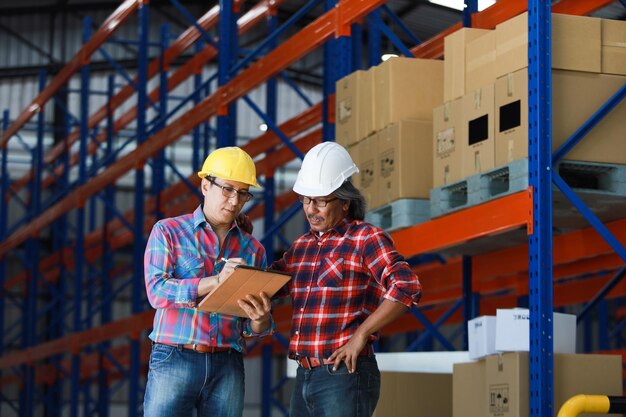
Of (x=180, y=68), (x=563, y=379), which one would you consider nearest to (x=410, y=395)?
(x=563, y=379)

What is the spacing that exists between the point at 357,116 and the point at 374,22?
2.39m

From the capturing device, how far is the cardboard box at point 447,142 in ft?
23.7

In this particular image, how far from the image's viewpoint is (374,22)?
10.7 meters

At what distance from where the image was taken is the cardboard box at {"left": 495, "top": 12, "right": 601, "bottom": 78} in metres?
6.49

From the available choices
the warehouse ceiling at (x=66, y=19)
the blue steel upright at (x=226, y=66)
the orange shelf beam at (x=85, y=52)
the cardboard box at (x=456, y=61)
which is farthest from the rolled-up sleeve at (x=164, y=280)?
the warehouse ceiling at (x=66, y=19)

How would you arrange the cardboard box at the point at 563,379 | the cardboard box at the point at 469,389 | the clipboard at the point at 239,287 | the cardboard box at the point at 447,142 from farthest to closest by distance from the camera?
the cardboard box at the point at 447,142, the cardboard box at the point at 469,389, the cardboard box at the point at 563,379, the clipboard at the point at 239,287

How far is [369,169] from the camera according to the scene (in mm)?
8281

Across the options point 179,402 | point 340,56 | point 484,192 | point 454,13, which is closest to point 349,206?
point 179,402

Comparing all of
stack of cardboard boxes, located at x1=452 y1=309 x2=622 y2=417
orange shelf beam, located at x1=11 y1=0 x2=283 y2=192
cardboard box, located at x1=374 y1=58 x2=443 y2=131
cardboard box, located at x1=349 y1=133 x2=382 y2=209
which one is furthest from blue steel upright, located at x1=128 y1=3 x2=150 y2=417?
stack of cardboard boxes, located at x1=452 y1=309 x2=622 y2=417

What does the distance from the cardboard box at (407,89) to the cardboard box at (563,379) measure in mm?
2342

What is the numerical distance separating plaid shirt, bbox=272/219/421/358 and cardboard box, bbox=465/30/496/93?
2221mm

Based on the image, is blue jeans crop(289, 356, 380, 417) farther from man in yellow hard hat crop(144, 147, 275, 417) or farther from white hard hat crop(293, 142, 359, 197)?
white hard hat crop(293, 142, 359, 197)

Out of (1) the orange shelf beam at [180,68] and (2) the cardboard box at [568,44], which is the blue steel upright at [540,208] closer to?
(2) the cardboard box at [568,44]

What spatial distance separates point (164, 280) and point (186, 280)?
0.36 ft
